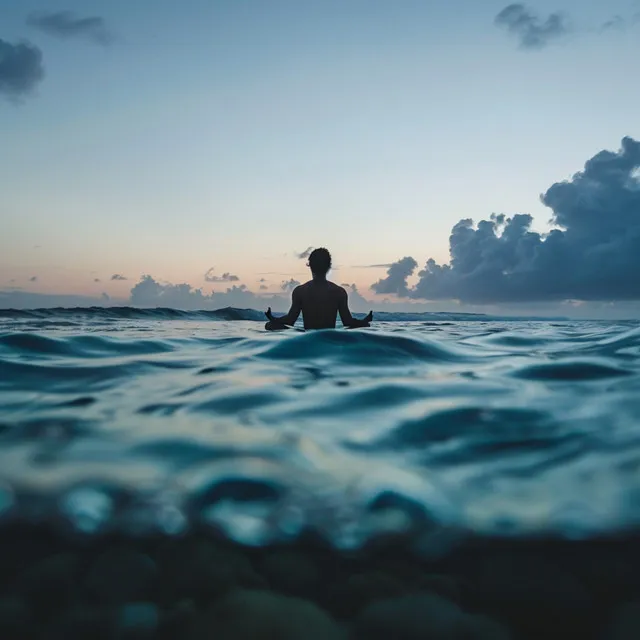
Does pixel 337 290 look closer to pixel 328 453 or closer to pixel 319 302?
pixel 319 302

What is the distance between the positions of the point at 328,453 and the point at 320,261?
5937mm

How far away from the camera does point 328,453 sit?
1897 millimetres

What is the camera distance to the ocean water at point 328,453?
53.5 inches

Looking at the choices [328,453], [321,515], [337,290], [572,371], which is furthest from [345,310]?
[321,515]

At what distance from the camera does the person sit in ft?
24.9

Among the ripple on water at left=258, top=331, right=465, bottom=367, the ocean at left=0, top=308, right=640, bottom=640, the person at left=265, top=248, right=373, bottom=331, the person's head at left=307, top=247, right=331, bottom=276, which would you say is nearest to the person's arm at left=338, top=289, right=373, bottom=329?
the person at left=265, top=248, right=373, bottom=331

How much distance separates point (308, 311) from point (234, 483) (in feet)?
20.0

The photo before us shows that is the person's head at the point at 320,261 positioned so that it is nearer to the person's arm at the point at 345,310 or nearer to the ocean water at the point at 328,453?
the person's arm at the point at 345,310

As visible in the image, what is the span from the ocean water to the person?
12.1 feet

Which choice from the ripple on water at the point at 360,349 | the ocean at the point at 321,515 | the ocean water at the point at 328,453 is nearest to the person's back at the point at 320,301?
the ripple on water at the point at 360,349

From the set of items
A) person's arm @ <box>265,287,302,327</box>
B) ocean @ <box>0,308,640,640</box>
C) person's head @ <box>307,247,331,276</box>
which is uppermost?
person's head @ <box>307,247,331,276</box>

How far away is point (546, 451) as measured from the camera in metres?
1.90

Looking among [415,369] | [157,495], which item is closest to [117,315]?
[415,369]

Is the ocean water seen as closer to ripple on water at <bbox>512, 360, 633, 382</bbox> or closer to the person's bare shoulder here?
ripple on water at <bbox>512, 360, 633, 382</bbox>
